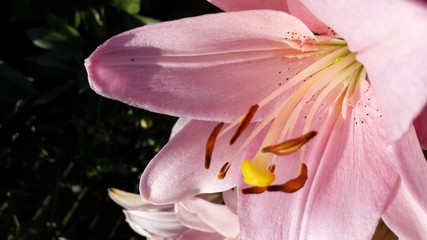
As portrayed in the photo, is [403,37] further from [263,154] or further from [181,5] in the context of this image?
[181,5]

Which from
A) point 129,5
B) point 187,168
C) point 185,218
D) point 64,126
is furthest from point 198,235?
point 64,126

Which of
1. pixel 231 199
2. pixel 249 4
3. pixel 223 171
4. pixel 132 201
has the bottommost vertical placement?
pixel 132 201

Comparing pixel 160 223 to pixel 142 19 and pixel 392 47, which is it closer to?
pixel 142 19

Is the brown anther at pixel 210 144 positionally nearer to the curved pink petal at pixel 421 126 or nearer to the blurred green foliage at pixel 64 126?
the curved pink petal at pixel 421 126

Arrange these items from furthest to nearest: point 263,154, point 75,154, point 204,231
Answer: point 75,154 < point 204,231 < point 263,154

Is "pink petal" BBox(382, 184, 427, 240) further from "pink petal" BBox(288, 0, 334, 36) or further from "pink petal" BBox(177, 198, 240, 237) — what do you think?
"pink petal" BBox(177, 198, 240, 237)

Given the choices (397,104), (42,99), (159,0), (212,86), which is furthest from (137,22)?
(397,104)
